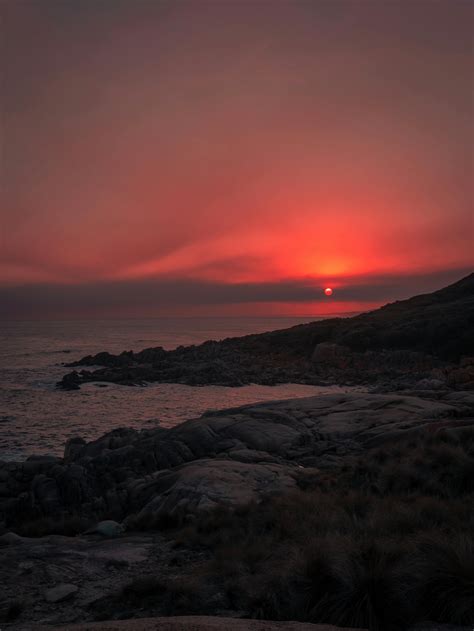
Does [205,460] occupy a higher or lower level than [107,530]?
higher

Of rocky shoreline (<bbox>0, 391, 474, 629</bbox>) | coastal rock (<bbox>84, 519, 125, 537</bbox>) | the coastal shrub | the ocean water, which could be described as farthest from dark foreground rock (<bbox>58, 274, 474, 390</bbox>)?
the coastal shrub

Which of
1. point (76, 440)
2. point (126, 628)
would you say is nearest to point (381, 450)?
point (126, 628)

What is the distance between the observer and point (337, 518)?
27.7 feet

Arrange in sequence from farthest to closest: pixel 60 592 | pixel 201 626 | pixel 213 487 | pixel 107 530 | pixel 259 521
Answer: pixel 213 487
pixel 107 530
pixel 259 521
pixel 60 592
pixel 201 626

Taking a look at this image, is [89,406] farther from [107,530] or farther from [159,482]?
[107,530]

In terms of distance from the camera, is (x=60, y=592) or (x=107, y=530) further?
(x=107, y=530)

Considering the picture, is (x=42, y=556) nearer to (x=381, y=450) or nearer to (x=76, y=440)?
(x=381, y=450)

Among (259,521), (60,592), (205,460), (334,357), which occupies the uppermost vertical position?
(60,592)

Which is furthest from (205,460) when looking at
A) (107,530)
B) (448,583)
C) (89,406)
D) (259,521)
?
(89,406)

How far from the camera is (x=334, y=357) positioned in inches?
2269

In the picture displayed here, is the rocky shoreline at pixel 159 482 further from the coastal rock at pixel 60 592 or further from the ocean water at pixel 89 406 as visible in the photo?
the ocean water at pixel 89 406

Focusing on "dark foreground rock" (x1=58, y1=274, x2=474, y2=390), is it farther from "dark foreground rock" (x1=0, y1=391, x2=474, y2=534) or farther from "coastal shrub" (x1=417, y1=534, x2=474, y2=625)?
"coastal shrub" (x1=417, y1=534, x2=474, y2=625)

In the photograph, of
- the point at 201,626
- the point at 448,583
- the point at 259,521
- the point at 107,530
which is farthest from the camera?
the point at 107,530

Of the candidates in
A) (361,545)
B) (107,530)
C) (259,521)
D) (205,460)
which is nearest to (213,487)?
(205,460)
